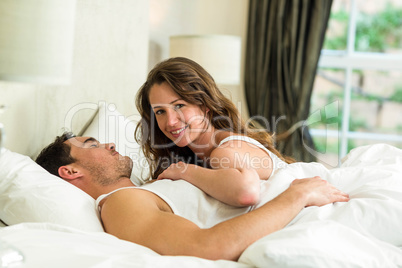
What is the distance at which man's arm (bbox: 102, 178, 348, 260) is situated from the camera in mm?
1185

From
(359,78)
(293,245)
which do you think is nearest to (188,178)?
(293,245)

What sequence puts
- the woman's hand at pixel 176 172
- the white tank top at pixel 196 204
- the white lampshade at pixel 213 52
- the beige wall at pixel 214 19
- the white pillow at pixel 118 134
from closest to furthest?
the white tank top at pixel 196 204
the woman's hand at pixel 176 172
the white pillow at pixel 118 134
the white lampshade at pixel 213 52
the beige wall at pixel 214 19

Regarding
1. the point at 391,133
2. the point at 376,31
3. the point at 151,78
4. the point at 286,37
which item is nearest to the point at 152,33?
the point at 286,37

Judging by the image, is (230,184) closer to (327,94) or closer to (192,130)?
(192,130)

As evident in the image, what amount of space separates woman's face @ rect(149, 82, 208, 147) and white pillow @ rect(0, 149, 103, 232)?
1.74ft

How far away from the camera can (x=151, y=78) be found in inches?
78.7

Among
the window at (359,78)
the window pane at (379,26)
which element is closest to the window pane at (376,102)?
the window at (359,78)

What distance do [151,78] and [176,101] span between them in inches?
6.5

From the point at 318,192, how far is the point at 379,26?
125 inches

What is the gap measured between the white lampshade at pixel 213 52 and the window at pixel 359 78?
1100 millimetres

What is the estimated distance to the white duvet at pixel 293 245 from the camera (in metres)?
1.06

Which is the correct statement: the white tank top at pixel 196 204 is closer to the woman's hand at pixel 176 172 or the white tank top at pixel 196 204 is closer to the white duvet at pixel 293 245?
the woman's hand at pixel 176 172

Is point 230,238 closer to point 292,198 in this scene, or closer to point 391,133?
point 292,198

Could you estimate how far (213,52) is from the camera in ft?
11.0
